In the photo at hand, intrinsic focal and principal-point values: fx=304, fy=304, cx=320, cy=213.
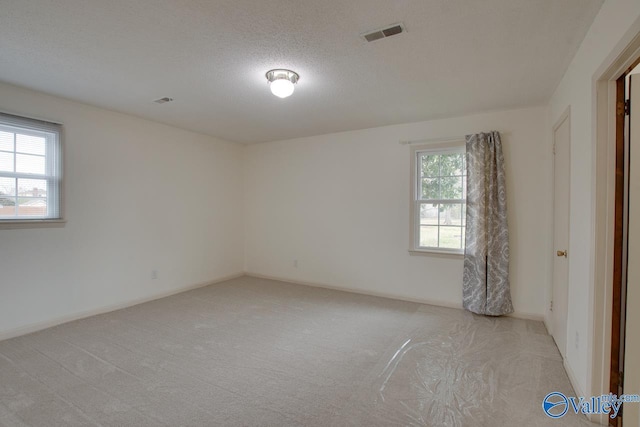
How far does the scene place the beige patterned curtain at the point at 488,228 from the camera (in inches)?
141

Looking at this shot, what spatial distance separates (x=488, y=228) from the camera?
363 cm

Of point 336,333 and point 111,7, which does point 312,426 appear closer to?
point 336,333

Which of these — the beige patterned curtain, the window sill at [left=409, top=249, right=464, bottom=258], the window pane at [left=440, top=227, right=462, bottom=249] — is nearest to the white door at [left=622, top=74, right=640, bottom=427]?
the beige patterned curtain

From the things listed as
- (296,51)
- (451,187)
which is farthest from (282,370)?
(451,187)

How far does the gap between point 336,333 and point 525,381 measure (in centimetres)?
162

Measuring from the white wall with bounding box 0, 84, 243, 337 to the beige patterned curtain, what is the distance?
3.97 metres

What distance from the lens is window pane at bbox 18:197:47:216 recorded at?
3.11 metres

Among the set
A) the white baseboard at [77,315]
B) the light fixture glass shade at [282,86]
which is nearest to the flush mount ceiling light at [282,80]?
the light fixture glass shade at [282,86]

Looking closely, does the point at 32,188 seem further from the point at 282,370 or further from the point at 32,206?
the point at 282,370

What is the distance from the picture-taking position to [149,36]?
2105mm

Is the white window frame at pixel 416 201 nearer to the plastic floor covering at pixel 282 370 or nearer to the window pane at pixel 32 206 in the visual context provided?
the plastic floor covering at pixel 282 370

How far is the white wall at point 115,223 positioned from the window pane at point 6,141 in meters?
0.24

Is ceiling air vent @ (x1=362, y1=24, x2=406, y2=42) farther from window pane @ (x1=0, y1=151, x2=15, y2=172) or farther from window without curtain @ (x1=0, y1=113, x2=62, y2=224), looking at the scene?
window pane @ (x1=0, y1=151, x2=15, y2=172)

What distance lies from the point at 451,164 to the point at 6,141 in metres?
4.96
